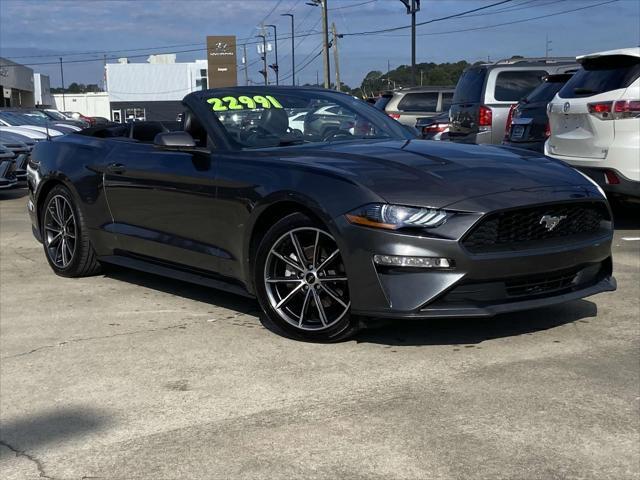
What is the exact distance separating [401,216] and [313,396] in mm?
991

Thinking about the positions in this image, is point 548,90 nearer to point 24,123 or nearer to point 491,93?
point 491,93

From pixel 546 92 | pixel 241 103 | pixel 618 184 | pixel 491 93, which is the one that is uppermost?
pixel 491 93

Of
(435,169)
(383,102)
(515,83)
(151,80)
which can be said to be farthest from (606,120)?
(151,80)

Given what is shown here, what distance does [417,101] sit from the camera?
1747 cm

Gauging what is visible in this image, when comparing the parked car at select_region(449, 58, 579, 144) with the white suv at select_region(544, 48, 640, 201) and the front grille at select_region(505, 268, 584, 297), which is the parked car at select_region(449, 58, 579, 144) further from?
the front grille at select_region(505, 268, 584, 297)

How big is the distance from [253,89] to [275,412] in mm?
2818

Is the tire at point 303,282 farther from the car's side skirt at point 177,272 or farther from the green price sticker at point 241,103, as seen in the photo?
the green price sticker at point 241,103

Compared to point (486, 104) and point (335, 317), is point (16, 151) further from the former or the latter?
point (335, 317)

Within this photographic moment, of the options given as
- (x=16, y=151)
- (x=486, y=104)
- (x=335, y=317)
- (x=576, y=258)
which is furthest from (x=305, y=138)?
(x=16, y=151)

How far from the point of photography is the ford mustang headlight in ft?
12.5

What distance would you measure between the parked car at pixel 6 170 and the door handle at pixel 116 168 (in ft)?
24.7

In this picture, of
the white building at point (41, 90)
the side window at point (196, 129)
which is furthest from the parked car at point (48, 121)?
the white building at point (41, 90)

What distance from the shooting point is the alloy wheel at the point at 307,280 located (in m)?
4.16

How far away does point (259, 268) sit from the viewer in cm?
445
